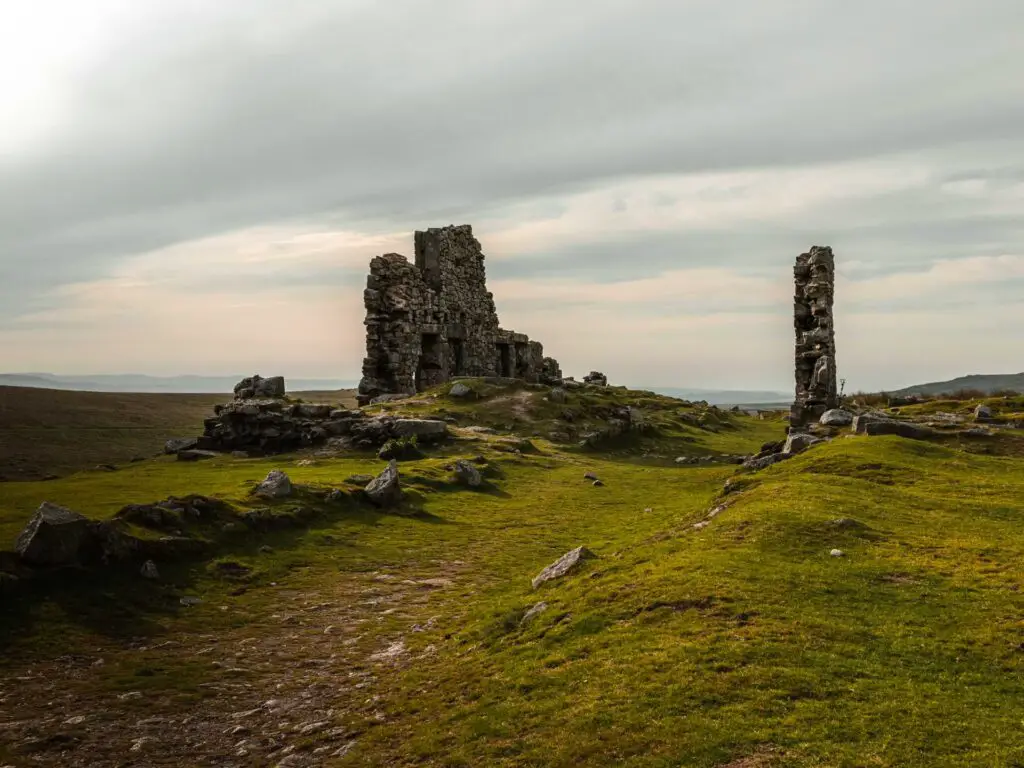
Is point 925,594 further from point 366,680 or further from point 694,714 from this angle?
point 366,680

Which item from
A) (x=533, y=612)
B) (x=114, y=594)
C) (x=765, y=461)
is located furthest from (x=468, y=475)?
(x=533, y=612)

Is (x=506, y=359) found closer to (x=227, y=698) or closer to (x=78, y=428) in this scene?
(x=78, y=428)

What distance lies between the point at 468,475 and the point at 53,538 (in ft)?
52.3

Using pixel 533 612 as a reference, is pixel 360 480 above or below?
above

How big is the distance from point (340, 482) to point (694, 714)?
19.3m

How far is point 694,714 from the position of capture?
8953 millimetres

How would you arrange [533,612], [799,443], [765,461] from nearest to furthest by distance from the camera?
[533,612]
[799,443]
[765,461]

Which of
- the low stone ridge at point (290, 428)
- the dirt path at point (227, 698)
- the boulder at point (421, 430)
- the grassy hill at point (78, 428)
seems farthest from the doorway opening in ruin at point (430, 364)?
the dirt path at point (227, 698)

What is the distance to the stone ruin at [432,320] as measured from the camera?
2223 inches

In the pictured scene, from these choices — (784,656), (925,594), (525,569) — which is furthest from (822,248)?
(784,656)

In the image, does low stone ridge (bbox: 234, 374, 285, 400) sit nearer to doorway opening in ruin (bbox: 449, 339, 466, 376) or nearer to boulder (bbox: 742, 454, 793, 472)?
doorway opening in ruin (bbox: 449, 339, 466, 376)

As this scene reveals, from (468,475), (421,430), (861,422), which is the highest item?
(861,422)

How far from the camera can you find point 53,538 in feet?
51.5

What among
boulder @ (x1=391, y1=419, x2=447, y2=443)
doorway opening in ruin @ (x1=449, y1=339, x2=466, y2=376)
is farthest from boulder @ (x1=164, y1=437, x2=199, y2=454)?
doorway opening in ruin @ (x1=449, y1=339, x2=466, y2=376)
